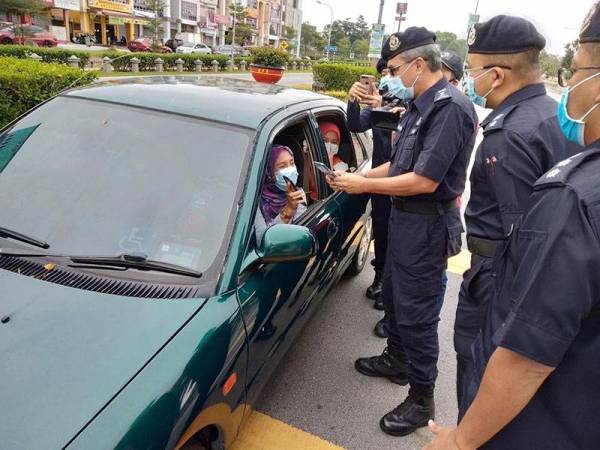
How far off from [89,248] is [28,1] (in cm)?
3599

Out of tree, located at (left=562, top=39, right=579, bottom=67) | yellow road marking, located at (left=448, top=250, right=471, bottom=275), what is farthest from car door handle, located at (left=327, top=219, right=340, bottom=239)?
yellow road marking, located at (left=448, top=250, right=471, bottom=275)

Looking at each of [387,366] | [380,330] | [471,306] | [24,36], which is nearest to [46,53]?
[24,36]

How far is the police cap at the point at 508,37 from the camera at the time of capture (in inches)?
68.9

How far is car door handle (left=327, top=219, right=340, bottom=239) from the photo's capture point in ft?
8.75

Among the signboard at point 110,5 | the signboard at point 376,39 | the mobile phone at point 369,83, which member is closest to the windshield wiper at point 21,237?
the mobile phone at point 369,83

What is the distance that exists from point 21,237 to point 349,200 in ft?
6.47

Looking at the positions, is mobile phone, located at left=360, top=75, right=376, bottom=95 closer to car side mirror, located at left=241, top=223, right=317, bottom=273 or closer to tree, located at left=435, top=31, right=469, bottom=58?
tree, located at left=435, top=31, right=469, bottom=58

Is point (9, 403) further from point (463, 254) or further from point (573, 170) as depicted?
point (463, 254)

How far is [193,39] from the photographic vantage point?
49594 mm

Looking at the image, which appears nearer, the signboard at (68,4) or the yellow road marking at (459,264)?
the yellow road marking at (459,264)

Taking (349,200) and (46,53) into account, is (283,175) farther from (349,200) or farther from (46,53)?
(46,53)

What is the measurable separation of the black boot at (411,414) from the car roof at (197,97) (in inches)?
64.9

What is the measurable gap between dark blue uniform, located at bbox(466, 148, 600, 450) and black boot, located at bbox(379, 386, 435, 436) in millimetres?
1351

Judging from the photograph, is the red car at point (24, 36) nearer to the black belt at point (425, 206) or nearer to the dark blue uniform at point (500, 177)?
the black belt at point (425, 206)
